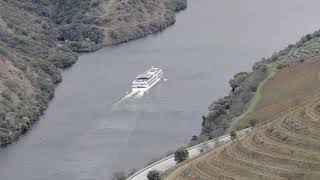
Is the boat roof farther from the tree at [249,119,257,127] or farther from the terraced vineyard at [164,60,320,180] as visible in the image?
the terraced vineyard at [164,60,320,180]

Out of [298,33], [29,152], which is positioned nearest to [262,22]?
[298,33]

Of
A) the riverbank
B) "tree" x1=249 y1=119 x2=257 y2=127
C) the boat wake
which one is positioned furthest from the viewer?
the boat wake

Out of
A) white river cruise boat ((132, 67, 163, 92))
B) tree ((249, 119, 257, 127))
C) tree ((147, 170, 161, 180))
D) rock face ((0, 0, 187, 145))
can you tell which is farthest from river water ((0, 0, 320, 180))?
tree ((147, 170, 161, 180))

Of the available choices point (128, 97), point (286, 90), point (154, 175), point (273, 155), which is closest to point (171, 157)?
point (154, 175)

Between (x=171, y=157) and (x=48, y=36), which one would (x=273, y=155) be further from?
(x=48, y=36)

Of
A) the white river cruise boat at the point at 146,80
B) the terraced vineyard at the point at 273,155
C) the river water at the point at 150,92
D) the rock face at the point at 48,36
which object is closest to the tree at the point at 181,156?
the terraced vineyard at the point at 273,155

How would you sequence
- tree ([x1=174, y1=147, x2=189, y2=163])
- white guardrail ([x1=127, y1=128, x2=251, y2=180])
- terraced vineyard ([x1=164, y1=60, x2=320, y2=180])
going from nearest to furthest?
terraced vineyard ([x1=164, y1=60, x2=320, y2=180]) < tree ([x1=174, y1=147, x2=189, y2=163]) < white guardrail ([x1=127, y1=128, x2=251, y2=180])

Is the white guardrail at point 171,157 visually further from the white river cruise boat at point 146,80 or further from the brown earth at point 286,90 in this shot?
the white river cruise boat at point 146,80

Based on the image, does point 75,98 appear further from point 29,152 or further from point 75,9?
point 75,9
